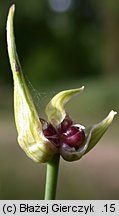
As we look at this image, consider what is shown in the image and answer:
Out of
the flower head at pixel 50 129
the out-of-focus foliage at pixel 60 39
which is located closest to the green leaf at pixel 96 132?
the flower head at pixel 50 129

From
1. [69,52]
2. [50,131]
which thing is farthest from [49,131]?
[69,52]

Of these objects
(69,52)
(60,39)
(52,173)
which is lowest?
(52,173)

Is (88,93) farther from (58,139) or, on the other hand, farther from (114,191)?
(58,139)

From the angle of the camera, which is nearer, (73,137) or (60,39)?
(73,137)

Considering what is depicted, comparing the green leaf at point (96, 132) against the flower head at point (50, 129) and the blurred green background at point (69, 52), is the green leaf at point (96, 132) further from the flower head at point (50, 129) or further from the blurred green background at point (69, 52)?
the blurred green background at point (69, 52)

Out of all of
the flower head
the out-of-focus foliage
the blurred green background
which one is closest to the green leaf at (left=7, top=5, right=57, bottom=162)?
the flower head

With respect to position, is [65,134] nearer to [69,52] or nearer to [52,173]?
[52,173]

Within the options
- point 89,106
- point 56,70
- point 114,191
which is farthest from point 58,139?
point 56,70
